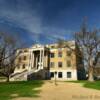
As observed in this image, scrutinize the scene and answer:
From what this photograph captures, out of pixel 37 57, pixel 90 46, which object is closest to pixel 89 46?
pixel 90 46

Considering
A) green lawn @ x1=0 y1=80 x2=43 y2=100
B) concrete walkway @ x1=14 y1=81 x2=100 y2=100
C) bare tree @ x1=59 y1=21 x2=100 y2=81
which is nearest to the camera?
concrete walkway @ x1=14 y1=81 x2=100 y2=100

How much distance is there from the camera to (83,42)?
151ft

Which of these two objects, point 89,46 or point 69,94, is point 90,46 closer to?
point 89,46

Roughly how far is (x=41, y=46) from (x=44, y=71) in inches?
345

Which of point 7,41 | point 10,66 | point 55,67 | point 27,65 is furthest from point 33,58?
point 7,41

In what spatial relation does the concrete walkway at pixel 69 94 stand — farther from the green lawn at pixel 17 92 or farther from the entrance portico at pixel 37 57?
the entrance portico at pixel 37 57

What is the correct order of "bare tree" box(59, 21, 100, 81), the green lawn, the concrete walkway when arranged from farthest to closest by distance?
"bare tree" box(59, 21, 100, 81)
the green lawn
the concrete walkway

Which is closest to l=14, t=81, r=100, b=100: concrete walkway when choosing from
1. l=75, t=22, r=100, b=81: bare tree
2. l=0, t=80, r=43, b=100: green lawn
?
l=0, t=80, r=43, b=100: green lawn

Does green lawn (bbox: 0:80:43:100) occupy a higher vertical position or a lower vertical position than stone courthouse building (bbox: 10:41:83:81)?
lower

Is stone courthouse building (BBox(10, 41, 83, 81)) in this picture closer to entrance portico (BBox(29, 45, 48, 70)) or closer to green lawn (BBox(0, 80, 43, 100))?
entrance portico (BBox(29, 45, 48, 70))

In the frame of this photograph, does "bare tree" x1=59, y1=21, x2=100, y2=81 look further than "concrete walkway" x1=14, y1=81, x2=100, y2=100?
Yes

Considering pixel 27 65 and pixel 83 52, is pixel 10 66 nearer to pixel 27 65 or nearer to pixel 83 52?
pixel 27 65

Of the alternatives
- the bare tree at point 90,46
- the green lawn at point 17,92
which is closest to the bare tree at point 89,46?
the bare tree at point 90,46

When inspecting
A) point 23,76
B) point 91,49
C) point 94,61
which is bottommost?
point 23,76
